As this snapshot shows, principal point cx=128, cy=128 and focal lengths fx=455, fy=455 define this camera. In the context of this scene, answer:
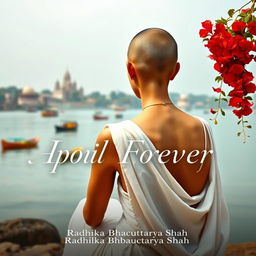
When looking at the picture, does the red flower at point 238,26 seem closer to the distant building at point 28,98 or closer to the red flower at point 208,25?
the red flower at point 208,25

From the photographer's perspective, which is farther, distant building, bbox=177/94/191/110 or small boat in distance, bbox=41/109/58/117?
small boat in distance, bbox=41/109/58/117

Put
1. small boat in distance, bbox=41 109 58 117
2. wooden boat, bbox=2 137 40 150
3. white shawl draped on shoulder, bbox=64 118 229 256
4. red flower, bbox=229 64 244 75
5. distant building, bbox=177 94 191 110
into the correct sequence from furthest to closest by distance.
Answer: small boat in distance, bbox=41 109 58 117 → wooden boat, bbox=2 137 40 150 → distant building, bbox=177 94 191 110 → red flower, bbox=229 64 244 75 → white shawl draped on shoulder, bbox=64 118 229 256

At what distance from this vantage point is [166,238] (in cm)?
149

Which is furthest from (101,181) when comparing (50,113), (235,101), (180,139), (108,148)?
(50,113)

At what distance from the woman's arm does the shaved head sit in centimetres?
26

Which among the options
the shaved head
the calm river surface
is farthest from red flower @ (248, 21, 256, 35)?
the calm river surface

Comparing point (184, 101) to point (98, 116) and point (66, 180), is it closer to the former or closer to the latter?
point (66, 180)

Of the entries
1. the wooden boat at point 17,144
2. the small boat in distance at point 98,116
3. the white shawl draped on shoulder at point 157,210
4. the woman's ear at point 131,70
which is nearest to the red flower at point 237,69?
the white shawl draped on shoulder at point 157,210

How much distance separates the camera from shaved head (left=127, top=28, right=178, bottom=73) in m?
1.49

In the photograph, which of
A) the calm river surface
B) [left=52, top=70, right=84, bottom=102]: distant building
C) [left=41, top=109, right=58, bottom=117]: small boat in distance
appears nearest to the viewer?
the calm river surface

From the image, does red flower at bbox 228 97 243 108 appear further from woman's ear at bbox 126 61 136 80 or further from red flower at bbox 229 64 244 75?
woman's ear at bbox 126 61 136 80

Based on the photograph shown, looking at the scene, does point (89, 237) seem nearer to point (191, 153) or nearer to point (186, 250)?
point (186, 250)

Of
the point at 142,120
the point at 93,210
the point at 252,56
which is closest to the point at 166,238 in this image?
the point at 93,210

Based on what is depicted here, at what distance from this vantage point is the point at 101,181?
1496mm
